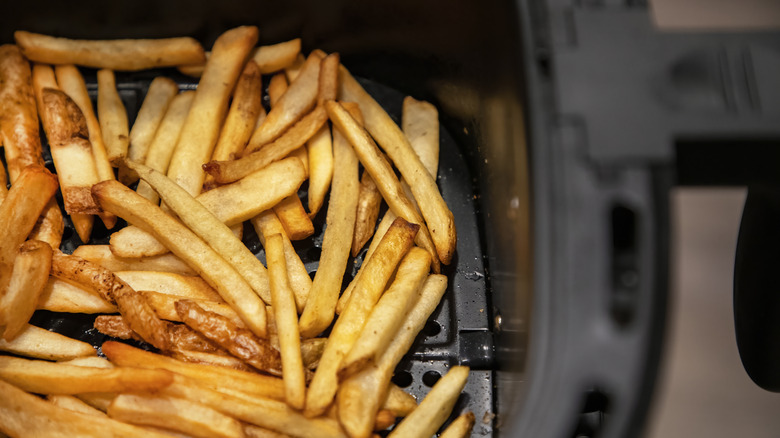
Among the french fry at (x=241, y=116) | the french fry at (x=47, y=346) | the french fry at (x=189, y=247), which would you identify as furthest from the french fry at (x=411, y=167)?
the french fry at (x=47, y=346)

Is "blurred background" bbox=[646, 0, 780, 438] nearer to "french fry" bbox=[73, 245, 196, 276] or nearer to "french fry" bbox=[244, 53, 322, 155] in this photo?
"french fry" bbox=[244, 53, 322, 155]

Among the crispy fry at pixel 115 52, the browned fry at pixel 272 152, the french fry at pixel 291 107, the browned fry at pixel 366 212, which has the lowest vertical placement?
the browned fry at pixel 366 212

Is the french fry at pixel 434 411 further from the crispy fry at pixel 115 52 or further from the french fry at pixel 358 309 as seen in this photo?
the crispy fry at pixel 115 52

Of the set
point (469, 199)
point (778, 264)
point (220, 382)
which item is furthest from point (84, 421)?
point (778, 264)

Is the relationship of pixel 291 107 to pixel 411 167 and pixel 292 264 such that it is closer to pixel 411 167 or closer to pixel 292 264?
pixel 411 167

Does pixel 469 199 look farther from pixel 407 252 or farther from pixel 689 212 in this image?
pixel 689 212

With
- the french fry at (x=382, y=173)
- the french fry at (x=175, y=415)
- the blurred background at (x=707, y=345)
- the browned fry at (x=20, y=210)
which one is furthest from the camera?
the blurred background at (x=707, y=345)

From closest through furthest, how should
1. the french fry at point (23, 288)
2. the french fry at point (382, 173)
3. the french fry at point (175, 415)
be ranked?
the french fry at point (175, 415), the french fry at point (23, 288), the french fry at point (382, 173)

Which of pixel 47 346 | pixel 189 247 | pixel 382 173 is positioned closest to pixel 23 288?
pixel 47 346
